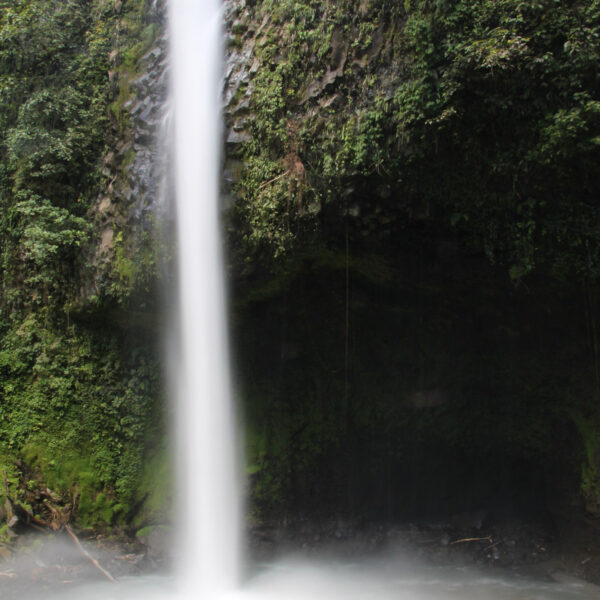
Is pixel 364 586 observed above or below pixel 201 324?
below

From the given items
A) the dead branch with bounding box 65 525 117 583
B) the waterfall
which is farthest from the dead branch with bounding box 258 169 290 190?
the dead branch with bounding box 65 525 117 583

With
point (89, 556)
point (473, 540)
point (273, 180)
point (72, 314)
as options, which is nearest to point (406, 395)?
point (473, 540)

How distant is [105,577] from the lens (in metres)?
7.39

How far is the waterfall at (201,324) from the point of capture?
746cm

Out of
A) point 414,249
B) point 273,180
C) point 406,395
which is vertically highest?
point 273,180

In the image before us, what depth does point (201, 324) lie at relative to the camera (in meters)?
7.68

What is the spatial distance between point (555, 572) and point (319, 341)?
183 inches

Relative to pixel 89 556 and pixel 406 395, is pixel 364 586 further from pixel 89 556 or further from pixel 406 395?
pixel 89 556

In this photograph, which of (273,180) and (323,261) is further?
(323,261)

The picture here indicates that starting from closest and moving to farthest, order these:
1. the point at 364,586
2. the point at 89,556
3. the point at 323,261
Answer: the point at 364,586 → the point at 323,261 → the point at 89,556

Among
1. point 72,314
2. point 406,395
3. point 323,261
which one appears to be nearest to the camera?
point 323,261

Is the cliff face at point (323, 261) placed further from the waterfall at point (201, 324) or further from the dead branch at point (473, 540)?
the dead branch at point (473, 540)

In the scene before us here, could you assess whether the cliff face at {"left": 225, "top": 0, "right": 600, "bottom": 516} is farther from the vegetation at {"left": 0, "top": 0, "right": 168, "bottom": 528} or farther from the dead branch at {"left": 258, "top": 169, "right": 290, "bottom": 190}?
the vegetation at {"left": 0, "top": 0, "right": 168, "bottom": 528}

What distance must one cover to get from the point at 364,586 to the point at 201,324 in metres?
4.16
